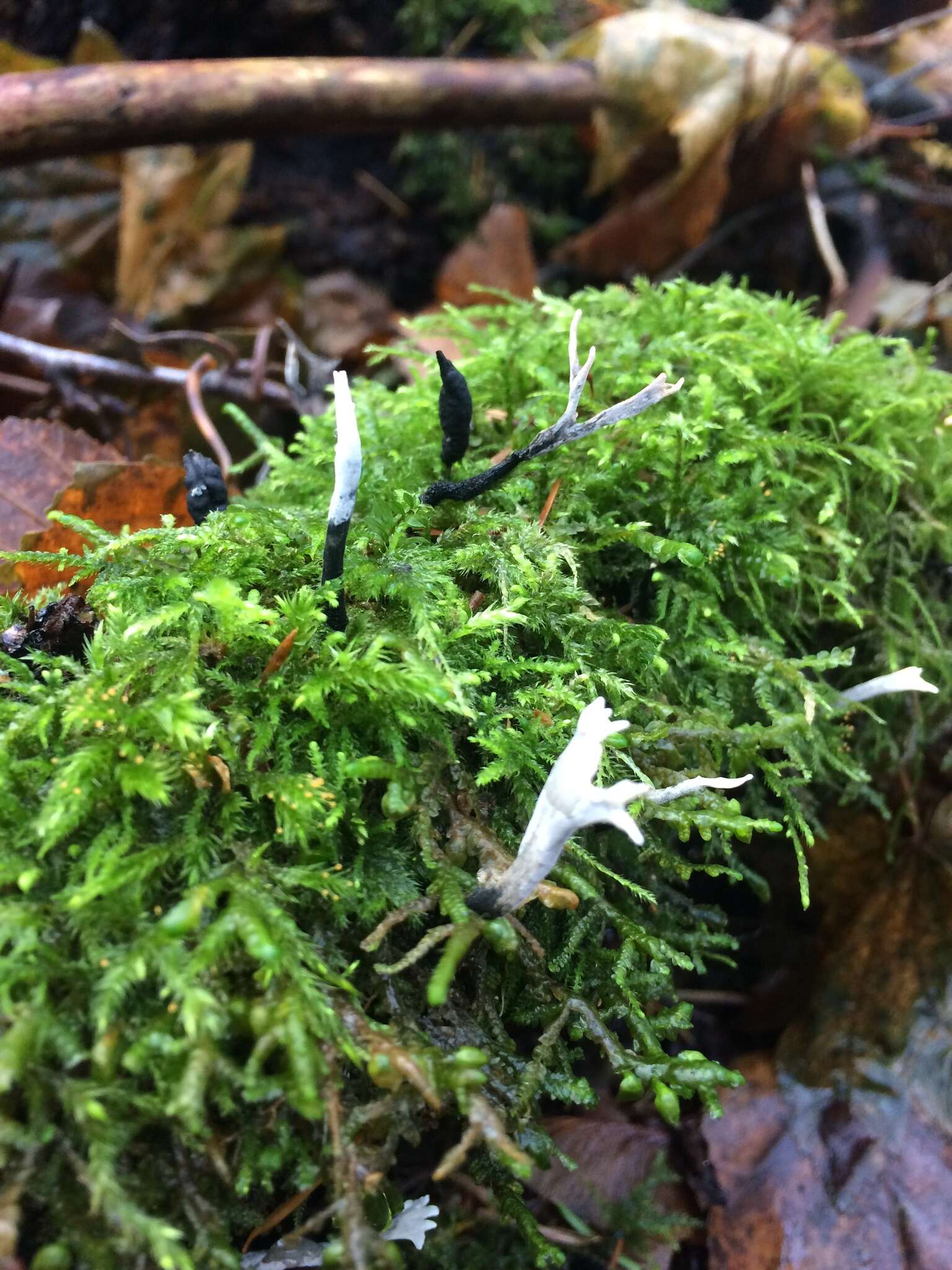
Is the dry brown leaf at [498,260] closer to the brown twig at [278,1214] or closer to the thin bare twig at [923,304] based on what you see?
the thin bare twig at [923,304]

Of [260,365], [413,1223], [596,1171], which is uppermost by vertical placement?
[260,365]

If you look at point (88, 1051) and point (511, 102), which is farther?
point (511, 102)

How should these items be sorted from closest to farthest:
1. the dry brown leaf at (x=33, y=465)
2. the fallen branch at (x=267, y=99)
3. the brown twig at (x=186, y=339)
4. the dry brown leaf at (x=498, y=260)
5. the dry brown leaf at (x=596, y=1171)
Answer: the dry brown leaf at (x=596, y=1171) → the dry brown leaf at (x=33, y=465) → the fallen branch at (x=267, y=99) → the brown twig at (x=186, y=339) → the dry brown leaf at (x=498, y=260)

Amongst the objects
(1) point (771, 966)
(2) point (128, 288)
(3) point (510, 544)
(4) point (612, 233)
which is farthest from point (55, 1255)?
(4) point (612, 233)

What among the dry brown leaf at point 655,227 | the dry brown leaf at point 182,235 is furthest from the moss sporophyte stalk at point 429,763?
the dry brown leaf at point 182,235

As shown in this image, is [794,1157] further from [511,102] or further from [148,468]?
[511,102]

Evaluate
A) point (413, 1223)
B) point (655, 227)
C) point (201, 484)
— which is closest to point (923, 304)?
point (655, 227)

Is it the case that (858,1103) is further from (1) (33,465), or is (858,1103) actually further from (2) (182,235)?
(2) (182,235)
